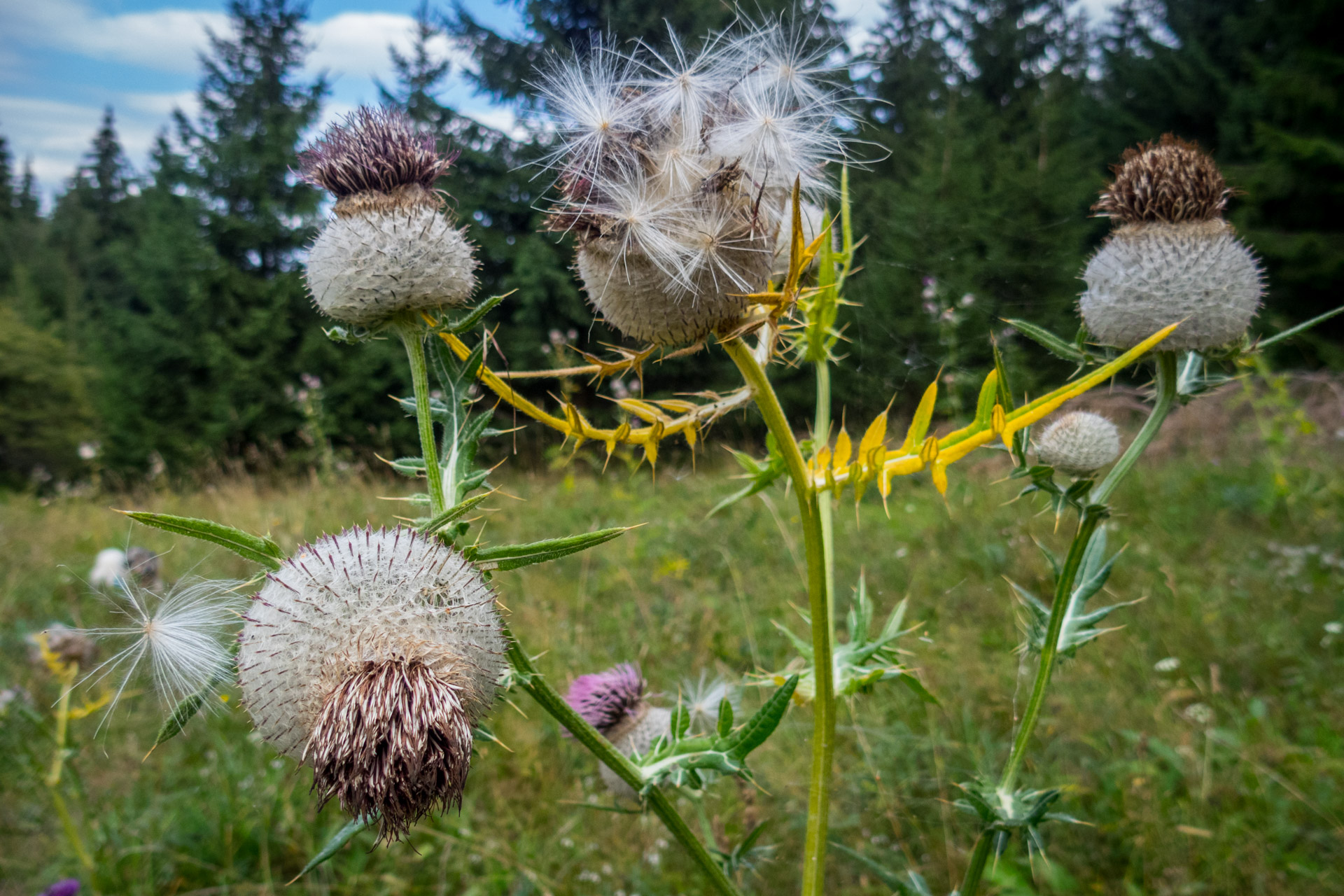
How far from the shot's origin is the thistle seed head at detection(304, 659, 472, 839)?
0.85 metres

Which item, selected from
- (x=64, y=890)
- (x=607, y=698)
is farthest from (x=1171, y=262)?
(x=64, y=890)

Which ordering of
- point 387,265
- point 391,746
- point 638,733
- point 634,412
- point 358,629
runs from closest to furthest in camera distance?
point 391,746 < point 358,629 < point 387,265 < point 634,412 < point 638,733

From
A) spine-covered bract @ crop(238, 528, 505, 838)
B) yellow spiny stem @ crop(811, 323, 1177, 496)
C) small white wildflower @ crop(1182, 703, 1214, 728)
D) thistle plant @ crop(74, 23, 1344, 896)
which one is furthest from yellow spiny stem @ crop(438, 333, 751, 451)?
small white wildflower @ crop(1182, 703, 1214, 728)

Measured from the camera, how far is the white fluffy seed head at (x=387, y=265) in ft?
4.38

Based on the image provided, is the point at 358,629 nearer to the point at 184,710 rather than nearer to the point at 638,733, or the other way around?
the point at 184,710

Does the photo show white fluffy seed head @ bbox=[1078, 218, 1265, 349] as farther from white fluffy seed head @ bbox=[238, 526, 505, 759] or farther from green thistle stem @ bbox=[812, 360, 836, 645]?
white fluffy seed head @ bbox=[238, 526, 505, 759]

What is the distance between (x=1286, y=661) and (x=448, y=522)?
4631mm

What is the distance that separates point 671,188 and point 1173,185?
4.14ft

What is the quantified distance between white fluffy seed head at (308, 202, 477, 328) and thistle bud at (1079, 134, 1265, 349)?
1.40 m

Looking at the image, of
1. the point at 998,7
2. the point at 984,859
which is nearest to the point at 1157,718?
the point at 984,859

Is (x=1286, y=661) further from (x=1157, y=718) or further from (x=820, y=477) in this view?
(x=820, y=477)

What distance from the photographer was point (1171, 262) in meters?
1.69

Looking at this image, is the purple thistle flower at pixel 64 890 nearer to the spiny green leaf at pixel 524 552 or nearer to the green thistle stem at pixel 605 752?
the green thistle stem at pixel 605 752

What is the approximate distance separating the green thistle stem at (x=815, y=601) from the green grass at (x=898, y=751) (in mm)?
841
